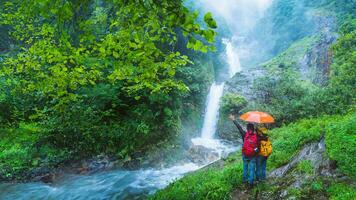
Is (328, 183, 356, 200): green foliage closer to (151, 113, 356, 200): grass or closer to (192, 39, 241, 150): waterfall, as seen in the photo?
(151, 113, 356, 200): grass

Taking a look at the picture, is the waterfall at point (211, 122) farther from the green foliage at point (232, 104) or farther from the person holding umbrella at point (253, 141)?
the person holding umbrella at point (253, 141)

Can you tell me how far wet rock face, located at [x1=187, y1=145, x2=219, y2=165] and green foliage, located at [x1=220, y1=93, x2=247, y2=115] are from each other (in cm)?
493

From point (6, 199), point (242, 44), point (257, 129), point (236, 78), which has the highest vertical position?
point (242, 44)

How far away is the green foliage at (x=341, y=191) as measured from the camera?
538 cm

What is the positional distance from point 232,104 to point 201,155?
6305mm

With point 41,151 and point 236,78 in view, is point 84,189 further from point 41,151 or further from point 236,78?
point 236,78

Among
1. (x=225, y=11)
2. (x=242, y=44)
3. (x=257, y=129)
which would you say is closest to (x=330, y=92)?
(x=257, y=129)

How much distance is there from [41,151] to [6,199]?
3218mm

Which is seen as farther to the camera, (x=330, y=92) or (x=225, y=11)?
(x=225, y=11)

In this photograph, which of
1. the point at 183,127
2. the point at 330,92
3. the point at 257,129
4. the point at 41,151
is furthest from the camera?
the point at 183,127

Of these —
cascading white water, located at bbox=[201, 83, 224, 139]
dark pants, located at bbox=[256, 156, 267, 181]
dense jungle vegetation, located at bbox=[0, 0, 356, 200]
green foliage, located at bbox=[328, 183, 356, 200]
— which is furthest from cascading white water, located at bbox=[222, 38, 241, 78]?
green foliage, located at bbox=[328, 183, 356, 200]

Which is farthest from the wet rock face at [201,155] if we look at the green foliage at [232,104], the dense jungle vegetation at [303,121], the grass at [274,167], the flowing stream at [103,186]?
the grass at [274,167]

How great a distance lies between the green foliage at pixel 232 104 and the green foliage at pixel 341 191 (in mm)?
15405

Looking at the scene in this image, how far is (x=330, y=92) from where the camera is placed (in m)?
14.9
